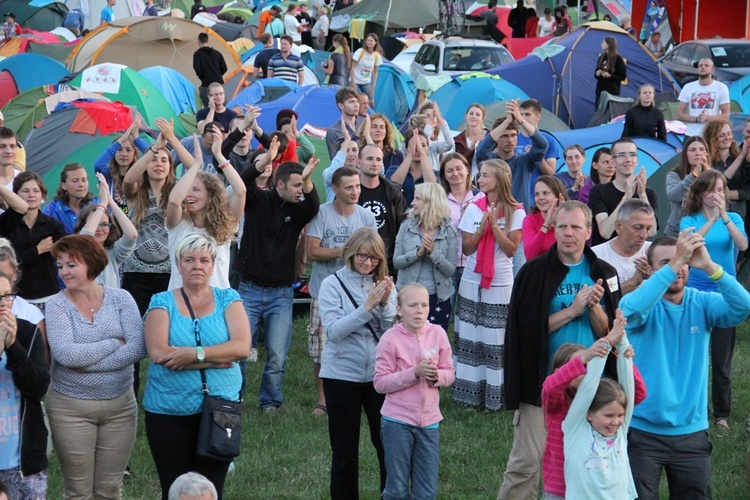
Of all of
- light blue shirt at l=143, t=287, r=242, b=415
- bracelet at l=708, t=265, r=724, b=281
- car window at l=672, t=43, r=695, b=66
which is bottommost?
car window at l=672, t=43, r=695, b=66

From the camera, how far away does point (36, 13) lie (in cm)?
3319

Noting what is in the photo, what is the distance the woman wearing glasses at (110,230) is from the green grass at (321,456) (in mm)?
1175

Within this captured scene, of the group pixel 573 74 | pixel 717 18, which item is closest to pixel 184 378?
pixel 573 74

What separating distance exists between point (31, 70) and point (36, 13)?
13.3m

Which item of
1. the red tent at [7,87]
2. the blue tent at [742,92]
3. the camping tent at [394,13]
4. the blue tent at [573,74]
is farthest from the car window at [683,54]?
the red tent at [7,87]

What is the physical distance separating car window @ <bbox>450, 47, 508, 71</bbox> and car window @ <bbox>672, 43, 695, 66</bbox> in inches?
140

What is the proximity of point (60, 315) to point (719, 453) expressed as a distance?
4.42m

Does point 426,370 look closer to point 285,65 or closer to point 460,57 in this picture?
point 285,65

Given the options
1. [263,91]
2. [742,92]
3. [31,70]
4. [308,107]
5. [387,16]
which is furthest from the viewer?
[387,16]

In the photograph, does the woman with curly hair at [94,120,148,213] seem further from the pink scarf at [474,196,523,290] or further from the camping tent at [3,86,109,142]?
the camping tent at [3,86,109,142]

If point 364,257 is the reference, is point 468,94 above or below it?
below

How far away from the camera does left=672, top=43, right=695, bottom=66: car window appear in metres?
21.8

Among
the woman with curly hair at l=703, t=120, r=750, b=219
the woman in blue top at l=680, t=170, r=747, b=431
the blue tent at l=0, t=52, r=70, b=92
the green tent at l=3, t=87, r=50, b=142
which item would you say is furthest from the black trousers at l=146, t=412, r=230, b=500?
the blue tent at l=0, t=52, r=70, b=92

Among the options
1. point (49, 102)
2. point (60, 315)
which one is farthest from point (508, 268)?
point (49, 102)
